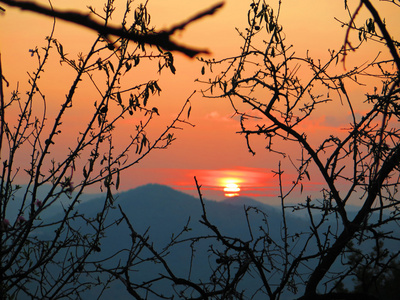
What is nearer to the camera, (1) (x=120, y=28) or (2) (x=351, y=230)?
(1) (x=120, y=28)

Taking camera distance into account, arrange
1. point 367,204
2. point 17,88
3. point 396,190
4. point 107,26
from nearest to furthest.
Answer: point 107,26, point 367,204, point 396,190, point 17,88

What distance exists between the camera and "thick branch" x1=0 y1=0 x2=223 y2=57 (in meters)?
0.58

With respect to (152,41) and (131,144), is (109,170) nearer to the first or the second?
(131,144)

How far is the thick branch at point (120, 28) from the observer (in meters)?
0.58

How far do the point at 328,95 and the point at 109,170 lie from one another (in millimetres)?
2396

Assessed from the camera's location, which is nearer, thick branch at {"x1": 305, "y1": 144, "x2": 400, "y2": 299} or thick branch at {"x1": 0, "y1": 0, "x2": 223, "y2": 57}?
thick branch at {"x1": 0, "y1": 0, "x2": 223, "y2": 57}

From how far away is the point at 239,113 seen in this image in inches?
180

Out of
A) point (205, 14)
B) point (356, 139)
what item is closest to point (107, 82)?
point (356, 139)

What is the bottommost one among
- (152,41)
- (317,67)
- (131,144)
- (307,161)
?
(152,41)

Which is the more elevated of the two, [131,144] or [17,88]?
[17,88]

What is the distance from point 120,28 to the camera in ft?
2.09

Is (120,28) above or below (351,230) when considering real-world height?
above

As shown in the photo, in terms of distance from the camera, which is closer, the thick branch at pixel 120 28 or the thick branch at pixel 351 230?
the thick branch at pixel 120 28

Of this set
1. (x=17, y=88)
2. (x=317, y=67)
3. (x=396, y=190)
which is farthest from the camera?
(x=17, y=88)
